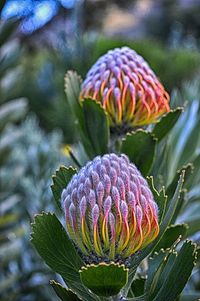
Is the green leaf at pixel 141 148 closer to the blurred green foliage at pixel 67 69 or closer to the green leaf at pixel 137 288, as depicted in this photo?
the green leaf at pixel 137 288

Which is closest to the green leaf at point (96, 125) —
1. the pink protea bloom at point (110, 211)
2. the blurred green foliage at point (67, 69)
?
the pink protea bloom at point (110, 211)

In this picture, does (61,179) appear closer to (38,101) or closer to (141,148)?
(141,148)

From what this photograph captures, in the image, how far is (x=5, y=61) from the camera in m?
1.32

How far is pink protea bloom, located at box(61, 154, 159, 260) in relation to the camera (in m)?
0.51

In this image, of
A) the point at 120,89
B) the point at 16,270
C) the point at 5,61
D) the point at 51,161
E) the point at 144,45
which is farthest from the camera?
the point at 144,45

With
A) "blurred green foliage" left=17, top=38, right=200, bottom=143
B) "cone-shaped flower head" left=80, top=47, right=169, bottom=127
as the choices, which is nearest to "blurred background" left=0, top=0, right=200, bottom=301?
"blurred green foliage" left=17, top=38, right=200, bottom=143

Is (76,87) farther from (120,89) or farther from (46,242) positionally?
(46,242)

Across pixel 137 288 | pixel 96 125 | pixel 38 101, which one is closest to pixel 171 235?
pixel 137 288

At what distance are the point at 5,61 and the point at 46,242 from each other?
0.85 m

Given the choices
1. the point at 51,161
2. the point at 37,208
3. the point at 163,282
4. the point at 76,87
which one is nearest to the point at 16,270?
the point at 37,208

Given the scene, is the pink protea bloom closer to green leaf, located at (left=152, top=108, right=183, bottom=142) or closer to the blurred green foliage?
green leaf, located at (left=152, top=108, right=183, bottom=142)

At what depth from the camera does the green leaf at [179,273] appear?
0.53 meters

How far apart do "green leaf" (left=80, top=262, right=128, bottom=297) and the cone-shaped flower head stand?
250mm

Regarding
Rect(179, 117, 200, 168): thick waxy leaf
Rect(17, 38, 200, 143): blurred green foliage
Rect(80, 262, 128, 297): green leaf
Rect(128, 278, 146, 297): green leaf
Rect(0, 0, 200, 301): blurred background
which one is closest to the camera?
Rect(80, 262, 128, 297): green leaf
